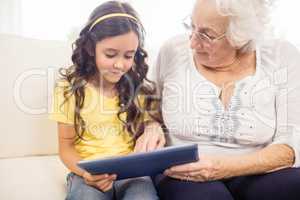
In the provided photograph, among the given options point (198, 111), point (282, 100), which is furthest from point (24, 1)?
point (282, 100)

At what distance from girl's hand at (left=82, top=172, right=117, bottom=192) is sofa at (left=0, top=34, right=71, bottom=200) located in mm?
231

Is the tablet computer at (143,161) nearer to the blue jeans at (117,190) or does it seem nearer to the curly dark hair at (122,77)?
the blue jeans at (117,190)

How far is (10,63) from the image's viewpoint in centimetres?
116

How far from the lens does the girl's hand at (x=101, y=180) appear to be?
0.86 meters

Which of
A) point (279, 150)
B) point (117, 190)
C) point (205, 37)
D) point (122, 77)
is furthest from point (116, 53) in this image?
point (279, 150)

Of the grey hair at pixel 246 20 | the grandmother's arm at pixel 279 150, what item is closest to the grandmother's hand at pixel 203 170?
the grandmother's arm at pixel 279 150

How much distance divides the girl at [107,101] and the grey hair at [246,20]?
25cm

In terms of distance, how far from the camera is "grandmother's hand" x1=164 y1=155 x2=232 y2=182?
0.87 m

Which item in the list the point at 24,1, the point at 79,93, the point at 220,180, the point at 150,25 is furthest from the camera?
the point at 150,25

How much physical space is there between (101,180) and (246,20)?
577mm

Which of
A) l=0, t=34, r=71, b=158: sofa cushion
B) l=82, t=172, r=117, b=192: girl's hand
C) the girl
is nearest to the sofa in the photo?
l=0, t=34, r=71, b=158: sofa cushion

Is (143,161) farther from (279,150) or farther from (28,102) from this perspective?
(28,102)

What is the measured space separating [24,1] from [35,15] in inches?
2.9

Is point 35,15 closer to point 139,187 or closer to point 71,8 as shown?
point 71,8
